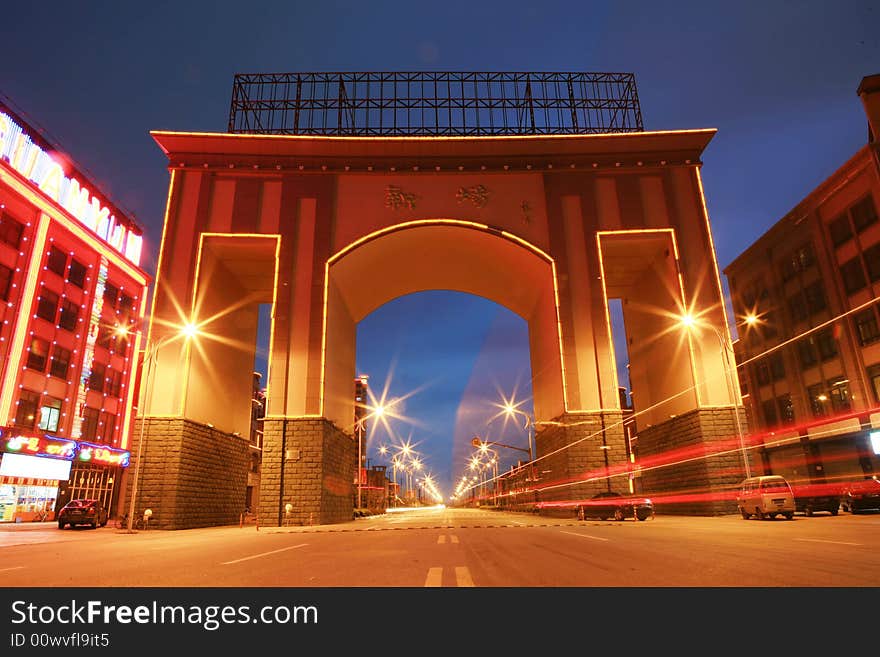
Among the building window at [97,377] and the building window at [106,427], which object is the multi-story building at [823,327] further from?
the building window at [106,427]

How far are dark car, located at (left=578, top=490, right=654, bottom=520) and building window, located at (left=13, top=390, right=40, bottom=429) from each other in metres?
35.4

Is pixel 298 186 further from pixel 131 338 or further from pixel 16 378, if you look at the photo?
pixel 131 338

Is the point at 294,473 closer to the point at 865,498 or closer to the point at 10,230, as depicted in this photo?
the point at 865,498

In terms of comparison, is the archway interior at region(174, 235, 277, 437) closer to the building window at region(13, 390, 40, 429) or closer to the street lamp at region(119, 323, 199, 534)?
the street lamp at region(119, 323, 199, 534)

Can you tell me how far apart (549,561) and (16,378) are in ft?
130

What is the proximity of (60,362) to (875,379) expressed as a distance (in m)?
55.6

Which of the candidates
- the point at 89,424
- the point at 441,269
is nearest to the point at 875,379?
the point at 441,269

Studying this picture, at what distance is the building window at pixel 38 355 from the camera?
3772 centimetres

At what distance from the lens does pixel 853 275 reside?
37.8 metres

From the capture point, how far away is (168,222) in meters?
30.2

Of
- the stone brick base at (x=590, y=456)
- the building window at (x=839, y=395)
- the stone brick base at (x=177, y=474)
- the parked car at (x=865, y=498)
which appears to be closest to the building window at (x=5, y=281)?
the stone brick base at (x=177, y=474)

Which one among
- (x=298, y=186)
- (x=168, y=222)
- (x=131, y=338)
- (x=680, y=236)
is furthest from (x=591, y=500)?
Result: (x=131, y=338)

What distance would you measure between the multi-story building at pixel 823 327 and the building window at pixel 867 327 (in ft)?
0.21

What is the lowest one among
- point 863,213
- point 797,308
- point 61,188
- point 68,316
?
point 797,308
